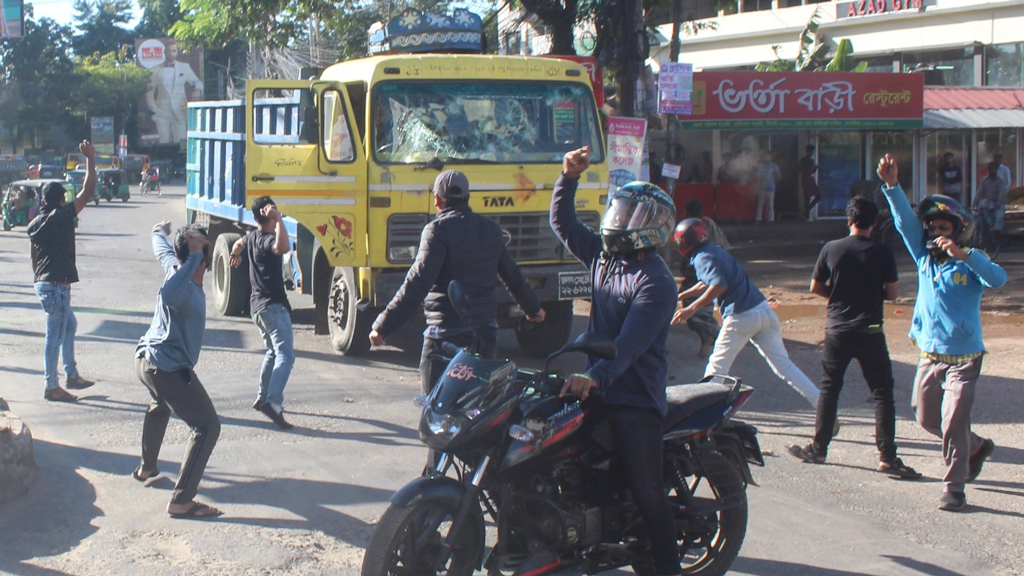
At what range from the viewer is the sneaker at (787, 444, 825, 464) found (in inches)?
257

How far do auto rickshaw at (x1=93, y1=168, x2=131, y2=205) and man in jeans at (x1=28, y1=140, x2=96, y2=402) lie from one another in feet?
121

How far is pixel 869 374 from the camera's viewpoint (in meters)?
6.31

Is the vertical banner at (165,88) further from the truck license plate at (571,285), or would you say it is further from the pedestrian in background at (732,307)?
the pedestrian in background at (732,307)

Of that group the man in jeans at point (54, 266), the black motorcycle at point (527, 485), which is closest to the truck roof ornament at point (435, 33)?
the man in jeans at point (54, 266)

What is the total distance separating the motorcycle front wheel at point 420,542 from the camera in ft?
12.2

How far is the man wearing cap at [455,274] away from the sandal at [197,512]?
129cm

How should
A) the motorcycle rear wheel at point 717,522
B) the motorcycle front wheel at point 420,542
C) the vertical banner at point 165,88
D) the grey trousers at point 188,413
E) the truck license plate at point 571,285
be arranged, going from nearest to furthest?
the motorcycle front wheel at point 420,542 < the motorcycle rear wheel at point 717,522 < the grey trousers at point 188,413 < the truck license plate at point 571,285 < the vertical banner at point 165,88

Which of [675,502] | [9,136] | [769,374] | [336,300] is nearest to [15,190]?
[336,300]

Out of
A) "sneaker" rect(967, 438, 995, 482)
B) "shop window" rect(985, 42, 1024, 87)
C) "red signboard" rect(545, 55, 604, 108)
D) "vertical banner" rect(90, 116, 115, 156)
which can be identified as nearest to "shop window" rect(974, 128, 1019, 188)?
"shop window" rect(985, 42, 1024, 87)

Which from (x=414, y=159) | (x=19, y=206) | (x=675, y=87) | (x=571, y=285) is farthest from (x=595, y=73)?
(x=19, y=206)

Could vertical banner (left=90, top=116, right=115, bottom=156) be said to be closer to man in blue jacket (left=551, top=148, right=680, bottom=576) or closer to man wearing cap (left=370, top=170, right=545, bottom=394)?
man wearing cap (left=370, top=170, right=545, bottom=394)

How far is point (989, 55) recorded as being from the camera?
98.7 ft

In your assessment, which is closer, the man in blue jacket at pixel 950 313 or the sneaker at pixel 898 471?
the man in blue jacket at pixel 950 313

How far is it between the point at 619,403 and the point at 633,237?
665 mm
